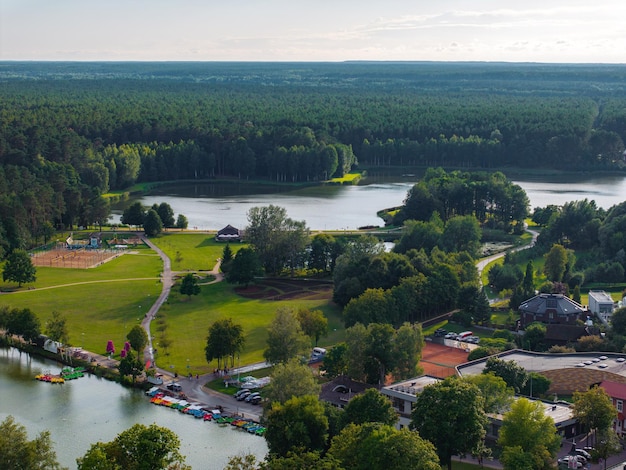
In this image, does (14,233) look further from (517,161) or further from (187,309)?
(517,161)

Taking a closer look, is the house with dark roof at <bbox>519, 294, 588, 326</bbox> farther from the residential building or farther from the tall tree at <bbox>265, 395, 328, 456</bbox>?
the tall tree at <bbox>265, 395, 328, 456</bbox>

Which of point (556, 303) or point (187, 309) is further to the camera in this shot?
point (187, 309)

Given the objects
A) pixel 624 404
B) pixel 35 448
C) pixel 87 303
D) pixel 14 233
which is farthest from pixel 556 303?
pixel 14 233

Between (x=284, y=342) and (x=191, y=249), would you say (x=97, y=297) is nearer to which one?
(x=191, y=249)

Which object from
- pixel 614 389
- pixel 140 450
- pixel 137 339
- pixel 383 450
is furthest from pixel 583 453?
pixel 137 339

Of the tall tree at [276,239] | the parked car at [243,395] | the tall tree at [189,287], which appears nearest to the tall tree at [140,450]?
the parked car at [243,395]

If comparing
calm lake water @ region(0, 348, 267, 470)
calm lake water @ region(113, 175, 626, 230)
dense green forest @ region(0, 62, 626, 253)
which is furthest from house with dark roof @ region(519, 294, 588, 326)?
dense green forest @ region(0, 62, 626, 253)

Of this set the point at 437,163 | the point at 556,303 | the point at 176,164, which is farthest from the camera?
the point at 437,163
